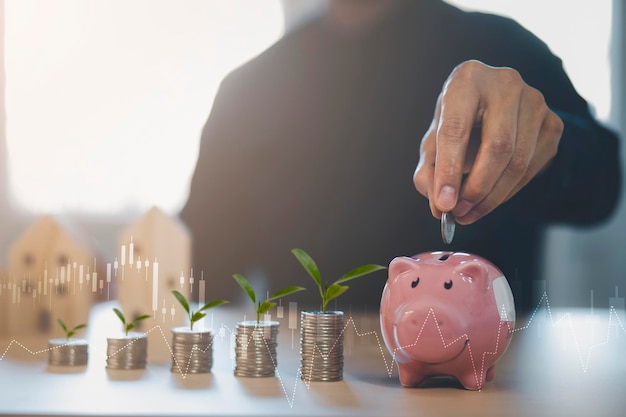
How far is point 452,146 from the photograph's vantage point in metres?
1.92

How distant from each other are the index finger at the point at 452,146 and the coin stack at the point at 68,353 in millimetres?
1000

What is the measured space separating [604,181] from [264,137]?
3.94 feet

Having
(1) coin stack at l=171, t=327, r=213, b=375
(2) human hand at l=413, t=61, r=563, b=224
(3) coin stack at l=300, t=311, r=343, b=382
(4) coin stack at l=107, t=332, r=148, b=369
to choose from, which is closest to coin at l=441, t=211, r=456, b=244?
(2) human hand at l=413, t=61, r=563, b=224

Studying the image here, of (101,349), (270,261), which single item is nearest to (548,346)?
(270,261)

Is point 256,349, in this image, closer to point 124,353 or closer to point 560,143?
point 124,353

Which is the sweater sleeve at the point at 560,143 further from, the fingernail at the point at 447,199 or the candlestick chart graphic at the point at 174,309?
the fingernail at the point at 447,199

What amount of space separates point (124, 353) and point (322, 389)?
57 cm

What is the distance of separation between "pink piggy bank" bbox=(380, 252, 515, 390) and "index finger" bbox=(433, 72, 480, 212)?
8.1 inches

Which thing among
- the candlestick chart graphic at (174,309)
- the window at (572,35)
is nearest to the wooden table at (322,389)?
the candlestick chart graphic at (174,309)

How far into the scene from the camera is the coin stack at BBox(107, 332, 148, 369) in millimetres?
1991

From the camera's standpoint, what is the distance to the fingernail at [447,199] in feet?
6.08

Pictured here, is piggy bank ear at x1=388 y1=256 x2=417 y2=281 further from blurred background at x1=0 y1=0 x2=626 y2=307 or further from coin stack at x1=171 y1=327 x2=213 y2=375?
blurred background at x1=0 y1=0 x2=626 y2=307
